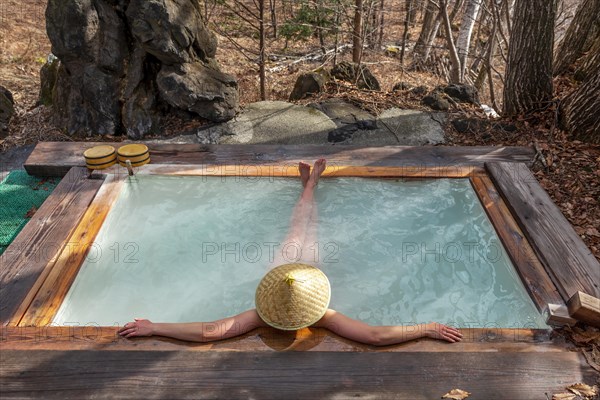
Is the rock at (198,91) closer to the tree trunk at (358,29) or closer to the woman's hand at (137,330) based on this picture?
the tree trunk at (358,29)

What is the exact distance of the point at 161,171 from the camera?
4094 mm

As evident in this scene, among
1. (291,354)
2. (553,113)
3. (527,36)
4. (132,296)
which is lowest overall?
(132,296)

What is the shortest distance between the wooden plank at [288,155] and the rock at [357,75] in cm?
200

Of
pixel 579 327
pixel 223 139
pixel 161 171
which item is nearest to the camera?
pixel 579 327

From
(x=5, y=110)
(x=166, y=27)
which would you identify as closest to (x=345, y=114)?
(x=166, y=27)

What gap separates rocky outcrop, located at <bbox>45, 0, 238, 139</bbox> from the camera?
4788mm

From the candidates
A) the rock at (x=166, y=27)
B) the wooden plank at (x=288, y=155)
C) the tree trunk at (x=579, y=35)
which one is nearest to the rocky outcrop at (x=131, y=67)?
the rock at (x=166, y=27)

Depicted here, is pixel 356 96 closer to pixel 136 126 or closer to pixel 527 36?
pixel 527 36

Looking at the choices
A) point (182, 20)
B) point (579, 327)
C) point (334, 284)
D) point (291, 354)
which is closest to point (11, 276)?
point (291, 354)

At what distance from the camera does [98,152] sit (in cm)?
407

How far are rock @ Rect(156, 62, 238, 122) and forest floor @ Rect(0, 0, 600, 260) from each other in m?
0.40

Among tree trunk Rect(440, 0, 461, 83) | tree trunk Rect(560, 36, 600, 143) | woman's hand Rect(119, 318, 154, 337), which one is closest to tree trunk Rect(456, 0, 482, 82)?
tree trunk Rect(440, 0, 461, 83)

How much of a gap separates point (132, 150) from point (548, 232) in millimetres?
3680

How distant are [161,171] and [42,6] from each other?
8353 millimetres
